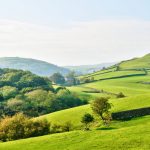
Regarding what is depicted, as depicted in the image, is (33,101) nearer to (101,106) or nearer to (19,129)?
(101,106)

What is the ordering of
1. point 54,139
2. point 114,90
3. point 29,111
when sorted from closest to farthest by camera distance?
point 54,139 → point 29,111 → point 114,90

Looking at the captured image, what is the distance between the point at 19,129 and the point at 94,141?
28.2 metres

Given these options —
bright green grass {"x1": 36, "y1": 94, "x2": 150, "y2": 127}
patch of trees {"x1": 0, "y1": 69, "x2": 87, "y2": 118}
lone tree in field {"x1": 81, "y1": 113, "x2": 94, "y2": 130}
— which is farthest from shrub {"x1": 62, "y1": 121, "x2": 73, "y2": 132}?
patch of trees {"x1": 0, "y1": 69, "x2": 87, "y2": 118}

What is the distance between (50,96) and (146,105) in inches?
2568

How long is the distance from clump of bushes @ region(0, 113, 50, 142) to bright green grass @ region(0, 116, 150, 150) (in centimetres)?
1288

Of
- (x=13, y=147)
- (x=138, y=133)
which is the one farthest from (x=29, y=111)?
(x=138, y=133)

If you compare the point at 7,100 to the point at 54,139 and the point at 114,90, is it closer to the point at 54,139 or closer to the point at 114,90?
the point at 114,90

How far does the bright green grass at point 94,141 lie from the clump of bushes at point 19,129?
42.2 feet

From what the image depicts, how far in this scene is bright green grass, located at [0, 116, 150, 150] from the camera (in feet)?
178

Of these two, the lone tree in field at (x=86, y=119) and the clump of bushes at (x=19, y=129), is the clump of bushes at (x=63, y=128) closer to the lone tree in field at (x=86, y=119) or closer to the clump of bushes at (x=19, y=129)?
the clump of bushes at (x=19, y=129)

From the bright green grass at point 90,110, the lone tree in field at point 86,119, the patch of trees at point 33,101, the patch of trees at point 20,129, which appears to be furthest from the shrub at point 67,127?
the patch of trees at point 33,101

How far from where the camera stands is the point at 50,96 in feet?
500

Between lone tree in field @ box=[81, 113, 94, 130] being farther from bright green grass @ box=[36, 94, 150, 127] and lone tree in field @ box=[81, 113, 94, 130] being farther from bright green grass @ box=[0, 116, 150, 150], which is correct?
bright green grass @ box=[0, 116, 150, 150]

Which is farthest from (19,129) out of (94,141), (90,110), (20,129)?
(94,141)
